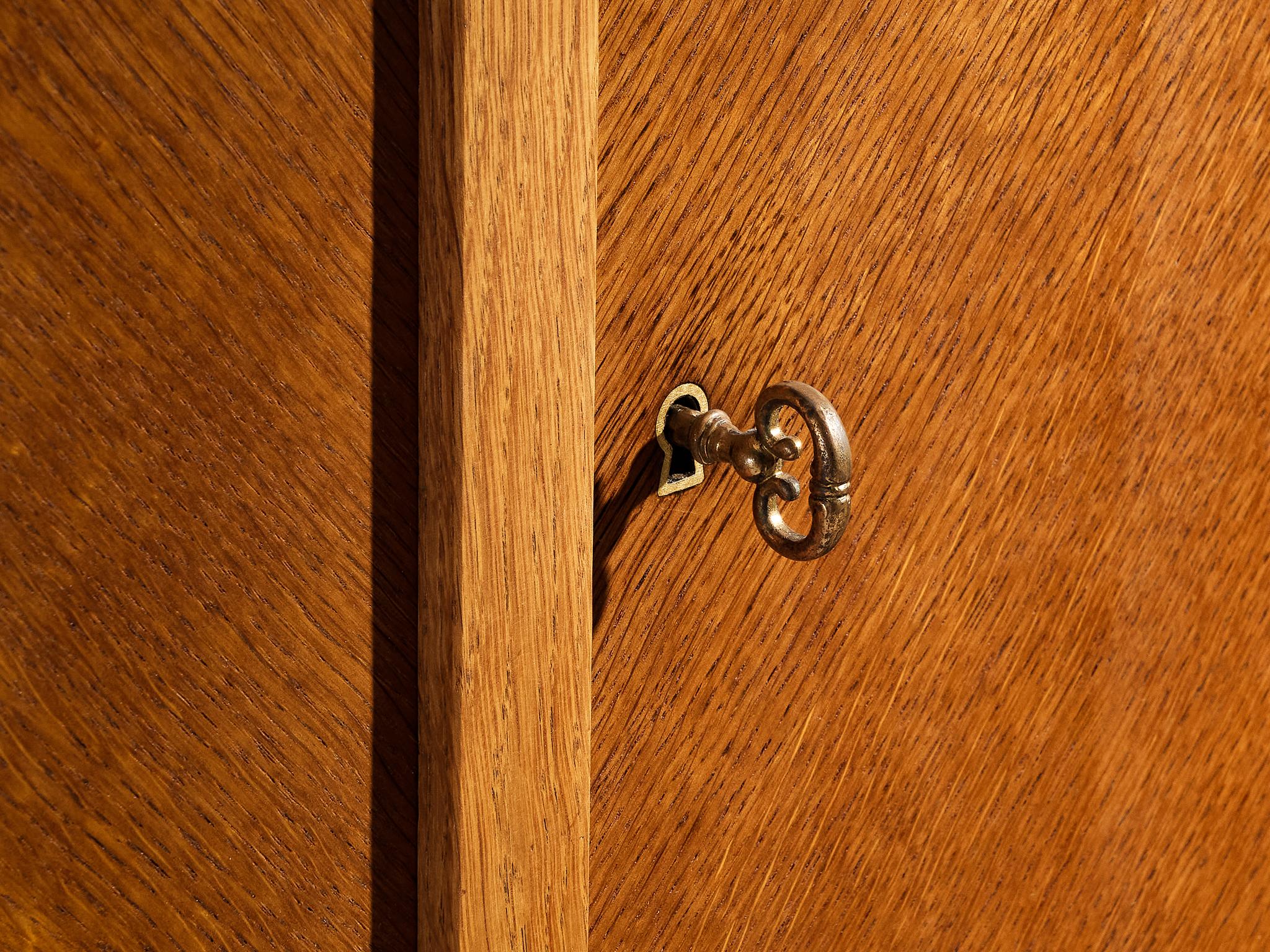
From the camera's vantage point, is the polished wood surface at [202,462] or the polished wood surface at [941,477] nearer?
the polished wood surface at [202,462]

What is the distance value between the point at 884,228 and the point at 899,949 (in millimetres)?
297

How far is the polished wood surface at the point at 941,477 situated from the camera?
1.21 feet

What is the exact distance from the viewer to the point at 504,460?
30 cm

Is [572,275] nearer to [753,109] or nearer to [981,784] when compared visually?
[753,109]

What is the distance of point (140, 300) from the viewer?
0.27m

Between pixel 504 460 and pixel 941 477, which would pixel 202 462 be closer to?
pixel 504 460

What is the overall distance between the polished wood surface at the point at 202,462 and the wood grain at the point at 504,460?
15 mm

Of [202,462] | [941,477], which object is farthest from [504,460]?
[941,477]

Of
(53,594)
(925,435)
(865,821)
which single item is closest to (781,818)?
(865,821)

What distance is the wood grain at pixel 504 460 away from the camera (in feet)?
0.94

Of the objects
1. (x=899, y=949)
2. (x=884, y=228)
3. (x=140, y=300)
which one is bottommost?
(x=899, y=949)

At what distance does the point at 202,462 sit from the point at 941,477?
28 centimetres

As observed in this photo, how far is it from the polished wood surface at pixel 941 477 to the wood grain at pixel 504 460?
4cm

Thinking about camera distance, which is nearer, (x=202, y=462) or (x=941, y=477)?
(x=202, y=462)
